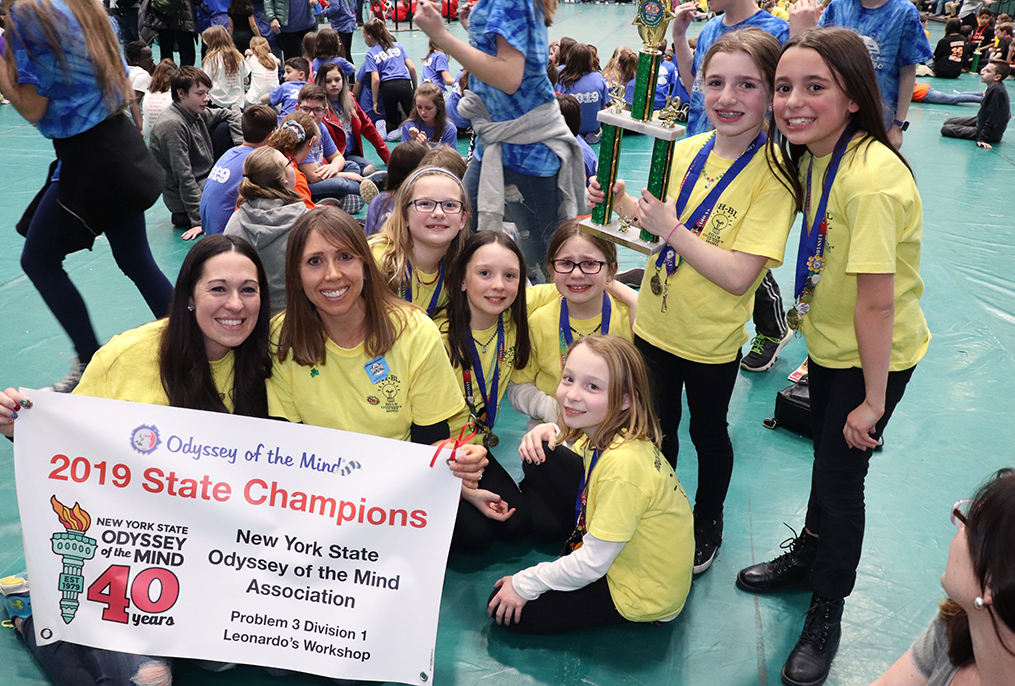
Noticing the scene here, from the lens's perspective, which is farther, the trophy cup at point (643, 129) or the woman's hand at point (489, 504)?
the woman's hand at point (489, 504)

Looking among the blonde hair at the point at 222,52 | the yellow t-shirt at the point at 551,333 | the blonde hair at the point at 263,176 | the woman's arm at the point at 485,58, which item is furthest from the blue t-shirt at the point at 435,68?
the yellow t-shirt at the point at 551,333

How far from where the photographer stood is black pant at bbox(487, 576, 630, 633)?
2.50 m

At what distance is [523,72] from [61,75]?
1792 mm

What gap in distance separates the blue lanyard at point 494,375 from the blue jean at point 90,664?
1403 millimetres

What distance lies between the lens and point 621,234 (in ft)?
8.27

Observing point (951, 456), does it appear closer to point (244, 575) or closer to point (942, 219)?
point (244, 575)

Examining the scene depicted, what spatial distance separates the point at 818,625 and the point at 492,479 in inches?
47.4

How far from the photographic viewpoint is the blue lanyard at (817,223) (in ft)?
6.88

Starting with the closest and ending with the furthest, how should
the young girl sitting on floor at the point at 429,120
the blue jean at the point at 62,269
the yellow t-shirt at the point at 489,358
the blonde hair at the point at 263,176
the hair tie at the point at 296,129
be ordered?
the yellow t-shirt at the point at 489,358 < the blue jean at the point at 62,269 < the blonde hair at the point at 263,176 < the hair tie at the point at 296,129 < the young girl sitting on floor at the point at 429,120

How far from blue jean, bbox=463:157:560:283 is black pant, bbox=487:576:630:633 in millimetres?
1684

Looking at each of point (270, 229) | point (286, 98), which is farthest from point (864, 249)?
point (286, 98)

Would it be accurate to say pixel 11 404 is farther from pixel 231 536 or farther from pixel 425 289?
pixel 425 289

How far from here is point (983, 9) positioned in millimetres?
16469

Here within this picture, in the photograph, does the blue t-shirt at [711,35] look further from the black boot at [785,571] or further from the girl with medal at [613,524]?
the black boot at [785,571]
